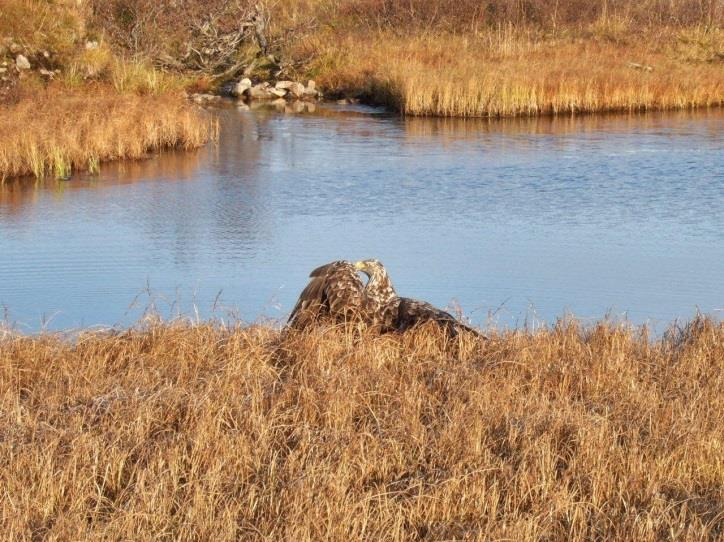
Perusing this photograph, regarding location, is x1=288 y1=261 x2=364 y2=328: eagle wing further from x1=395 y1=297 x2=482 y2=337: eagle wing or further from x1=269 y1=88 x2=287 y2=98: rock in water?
x1=269 y1=88 x2=287 y2=98: rock in water

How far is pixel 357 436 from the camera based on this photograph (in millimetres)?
5410

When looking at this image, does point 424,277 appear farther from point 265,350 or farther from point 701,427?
point 701,427

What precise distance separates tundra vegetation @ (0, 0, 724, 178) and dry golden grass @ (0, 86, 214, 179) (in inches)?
1.3

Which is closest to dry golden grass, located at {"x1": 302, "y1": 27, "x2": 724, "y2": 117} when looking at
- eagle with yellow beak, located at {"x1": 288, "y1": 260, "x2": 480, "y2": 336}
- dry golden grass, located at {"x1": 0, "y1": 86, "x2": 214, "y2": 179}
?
dry golden grass, located at {"x1": 0, "y1": 86, "x2": 214, "y2": 179}

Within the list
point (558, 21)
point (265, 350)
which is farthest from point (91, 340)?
point (558, 21)

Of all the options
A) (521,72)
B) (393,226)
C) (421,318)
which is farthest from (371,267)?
(521,72)

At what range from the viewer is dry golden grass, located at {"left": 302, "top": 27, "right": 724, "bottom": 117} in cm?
2400

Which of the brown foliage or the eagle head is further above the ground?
the brown foliage

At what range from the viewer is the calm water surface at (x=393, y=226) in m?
9.99

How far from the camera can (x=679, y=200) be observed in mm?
14828

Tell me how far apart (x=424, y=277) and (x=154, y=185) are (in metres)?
6.26

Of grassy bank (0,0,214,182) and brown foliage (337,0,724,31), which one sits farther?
brown foliage (337,0,724,31)

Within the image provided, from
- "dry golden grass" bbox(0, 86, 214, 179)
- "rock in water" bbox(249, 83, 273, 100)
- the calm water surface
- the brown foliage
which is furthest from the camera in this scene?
the brown foliage

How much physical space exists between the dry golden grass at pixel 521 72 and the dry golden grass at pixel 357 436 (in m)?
17.1
